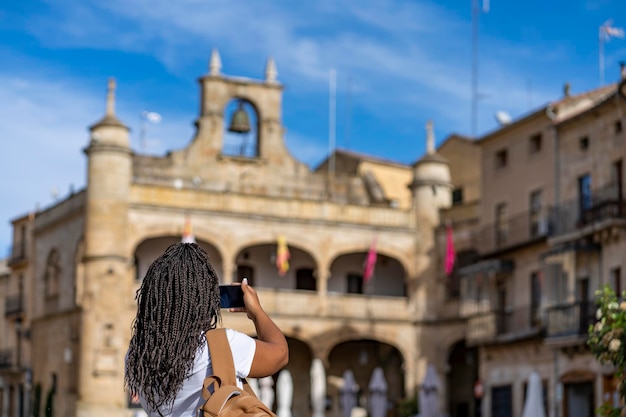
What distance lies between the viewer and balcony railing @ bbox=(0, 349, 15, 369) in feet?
185

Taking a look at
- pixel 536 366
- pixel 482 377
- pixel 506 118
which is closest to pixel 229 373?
pixel 536 366

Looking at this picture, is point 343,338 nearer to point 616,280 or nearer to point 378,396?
point 378,396

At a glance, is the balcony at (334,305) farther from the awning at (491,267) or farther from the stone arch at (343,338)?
the awning at (491,267)

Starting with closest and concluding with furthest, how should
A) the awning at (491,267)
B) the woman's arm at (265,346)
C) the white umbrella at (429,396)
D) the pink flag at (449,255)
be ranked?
the woman's arm at (265,346), the white umbrella at (429,396), the awning at (491,267), the pink flag at (449,255)

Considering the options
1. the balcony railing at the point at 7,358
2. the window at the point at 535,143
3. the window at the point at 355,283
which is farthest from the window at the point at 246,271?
the balcony railing at the point at 7,358

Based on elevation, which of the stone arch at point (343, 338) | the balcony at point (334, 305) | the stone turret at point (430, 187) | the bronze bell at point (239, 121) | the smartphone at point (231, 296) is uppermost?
the bronze bell at point (239, 121)

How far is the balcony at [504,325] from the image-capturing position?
135 feet

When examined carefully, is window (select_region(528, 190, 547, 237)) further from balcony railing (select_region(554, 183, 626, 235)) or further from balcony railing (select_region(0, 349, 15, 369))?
balcony railing (select_region(0, 349, 15, 369))

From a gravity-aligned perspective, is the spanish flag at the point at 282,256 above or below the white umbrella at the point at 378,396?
above

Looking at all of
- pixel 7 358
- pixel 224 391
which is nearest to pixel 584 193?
pixel 7 358

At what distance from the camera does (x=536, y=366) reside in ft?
134

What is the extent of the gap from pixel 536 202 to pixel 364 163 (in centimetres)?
1230

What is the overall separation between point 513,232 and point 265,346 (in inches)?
1551

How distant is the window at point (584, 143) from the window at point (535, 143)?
2.50 m
